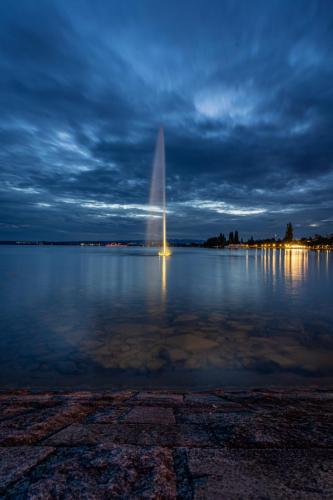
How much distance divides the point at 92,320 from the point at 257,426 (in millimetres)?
11384

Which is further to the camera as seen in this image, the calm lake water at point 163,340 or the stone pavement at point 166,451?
the calm lake water at point 163,340

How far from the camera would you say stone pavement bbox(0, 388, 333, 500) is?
7.75ft

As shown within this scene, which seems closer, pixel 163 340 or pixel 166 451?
pixel 166 451

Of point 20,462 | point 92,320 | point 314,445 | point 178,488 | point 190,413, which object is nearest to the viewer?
point 178,488

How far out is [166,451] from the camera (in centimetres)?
305

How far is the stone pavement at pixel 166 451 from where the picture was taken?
236 cm

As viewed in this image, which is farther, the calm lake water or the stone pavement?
the calm lake water

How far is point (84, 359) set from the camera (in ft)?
29.9

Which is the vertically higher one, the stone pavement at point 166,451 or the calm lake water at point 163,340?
the stone pavement at point 166,451

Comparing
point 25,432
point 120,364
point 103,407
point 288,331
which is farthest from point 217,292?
point 25,432

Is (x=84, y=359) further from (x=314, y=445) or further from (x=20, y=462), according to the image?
(x=314, y=445)

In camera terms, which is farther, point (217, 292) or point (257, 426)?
point (217, 292)

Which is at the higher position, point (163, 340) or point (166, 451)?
point (166, 451)

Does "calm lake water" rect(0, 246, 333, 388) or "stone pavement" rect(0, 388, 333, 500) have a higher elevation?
"stone pavement" rect(0, 388, 333, 500)
